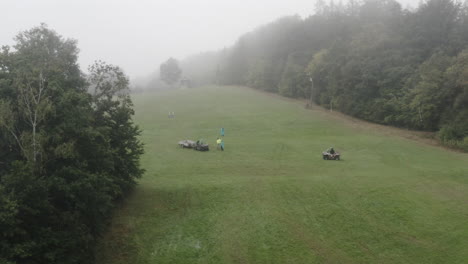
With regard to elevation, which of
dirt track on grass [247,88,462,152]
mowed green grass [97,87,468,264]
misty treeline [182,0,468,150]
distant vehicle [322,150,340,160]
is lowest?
mowed green grass [97,87,468,264]

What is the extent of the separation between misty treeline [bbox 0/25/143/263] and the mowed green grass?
326cm

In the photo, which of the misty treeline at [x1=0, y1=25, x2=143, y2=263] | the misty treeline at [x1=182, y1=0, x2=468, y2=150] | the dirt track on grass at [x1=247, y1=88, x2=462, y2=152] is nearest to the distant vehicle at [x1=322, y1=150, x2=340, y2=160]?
the dirt track on grass at [x1=247, y1=88, x2=462, y2=152]

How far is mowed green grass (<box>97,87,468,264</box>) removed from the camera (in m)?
19.4

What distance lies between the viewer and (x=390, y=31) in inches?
2844

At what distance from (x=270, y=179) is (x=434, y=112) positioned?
114 ft

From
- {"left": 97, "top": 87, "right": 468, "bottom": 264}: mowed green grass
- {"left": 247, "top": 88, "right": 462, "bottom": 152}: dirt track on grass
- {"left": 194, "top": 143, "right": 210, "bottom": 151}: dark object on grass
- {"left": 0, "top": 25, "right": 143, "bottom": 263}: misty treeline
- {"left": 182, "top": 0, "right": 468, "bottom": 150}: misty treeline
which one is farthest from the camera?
{"left": 182, "top": 0, "right": 468, "bottom": 150}: misty treeline

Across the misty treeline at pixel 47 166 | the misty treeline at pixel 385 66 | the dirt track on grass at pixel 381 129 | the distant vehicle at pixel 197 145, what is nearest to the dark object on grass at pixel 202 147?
the distant vehicle at pixel 197 145

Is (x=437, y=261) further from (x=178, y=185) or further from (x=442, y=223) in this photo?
(x=178, y=185)

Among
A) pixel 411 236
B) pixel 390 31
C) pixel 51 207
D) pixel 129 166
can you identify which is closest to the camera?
pixel 51 207

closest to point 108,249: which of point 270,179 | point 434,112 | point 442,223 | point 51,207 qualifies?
point 51,207

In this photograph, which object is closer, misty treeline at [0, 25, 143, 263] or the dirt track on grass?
misty treeline at [0, 25, 143, 263]

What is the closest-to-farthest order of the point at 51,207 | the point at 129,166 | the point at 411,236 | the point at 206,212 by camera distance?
the point at 51,207, the point at 411,236, the point at 206,212, the point at 129,166

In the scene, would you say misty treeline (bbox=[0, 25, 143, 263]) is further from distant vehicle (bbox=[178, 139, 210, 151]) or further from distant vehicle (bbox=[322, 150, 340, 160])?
distant vehicle (bbox=[322, 150, 340, 160])

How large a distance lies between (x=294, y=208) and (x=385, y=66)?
49825 millimetres
